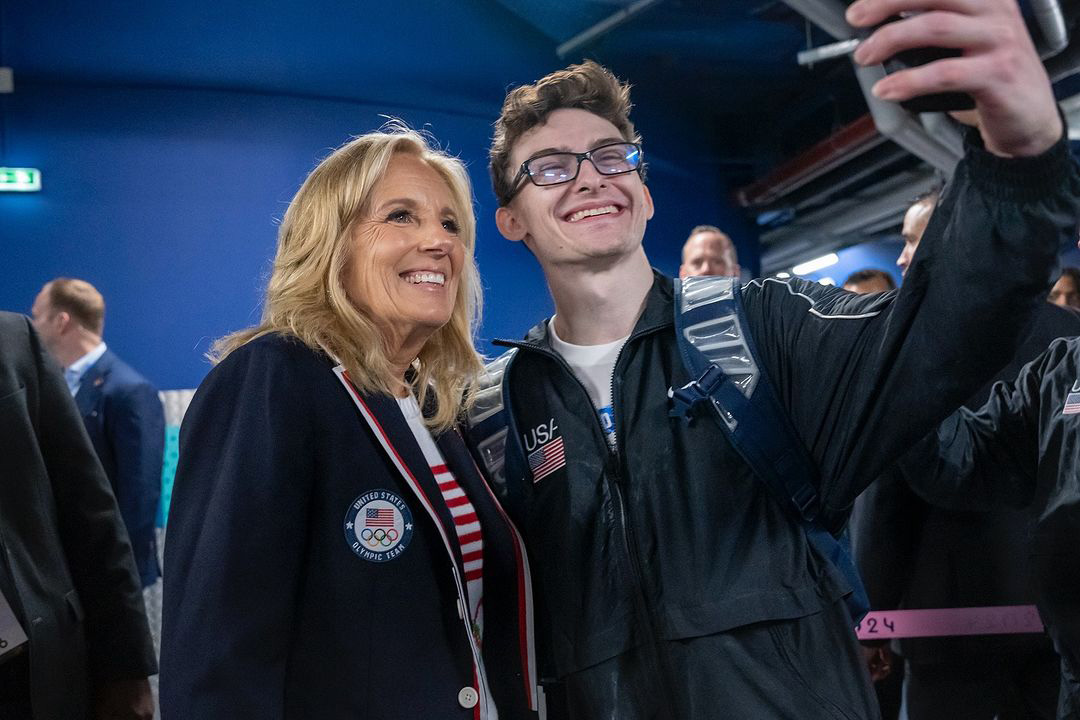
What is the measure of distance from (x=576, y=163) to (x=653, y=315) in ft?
1.38

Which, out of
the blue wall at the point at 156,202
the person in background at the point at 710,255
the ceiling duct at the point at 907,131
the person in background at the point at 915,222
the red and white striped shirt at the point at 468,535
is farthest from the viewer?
the ceiling duct at the point at 907,131

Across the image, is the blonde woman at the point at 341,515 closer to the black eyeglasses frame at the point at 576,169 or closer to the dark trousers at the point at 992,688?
the black eyeglasses frame at the point at 576,169

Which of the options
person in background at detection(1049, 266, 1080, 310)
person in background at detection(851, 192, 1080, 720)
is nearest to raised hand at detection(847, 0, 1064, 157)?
person in background at detection(851, 192, 1080, 720)

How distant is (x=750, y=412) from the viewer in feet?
5.37

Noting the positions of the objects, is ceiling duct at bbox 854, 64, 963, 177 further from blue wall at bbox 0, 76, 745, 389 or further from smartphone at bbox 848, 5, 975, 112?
smartphone at bbox 848, 5, 975, 112

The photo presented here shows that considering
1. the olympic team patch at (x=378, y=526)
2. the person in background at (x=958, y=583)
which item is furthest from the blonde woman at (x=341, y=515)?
the person in background at (x=958, y=583)

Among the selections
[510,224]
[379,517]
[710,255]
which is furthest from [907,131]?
[379,517]

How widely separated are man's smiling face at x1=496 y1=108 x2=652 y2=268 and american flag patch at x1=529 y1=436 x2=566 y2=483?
0.39 meters

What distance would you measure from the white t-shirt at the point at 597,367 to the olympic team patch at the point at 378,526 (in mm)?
396

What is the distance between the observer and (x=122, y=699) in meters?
2.04

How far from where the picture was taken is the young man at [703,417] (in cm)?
118

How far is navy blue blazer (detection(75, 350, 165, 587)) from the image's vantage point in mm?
4566

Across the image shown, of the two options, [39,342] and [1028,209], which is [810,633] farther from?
[39,342]

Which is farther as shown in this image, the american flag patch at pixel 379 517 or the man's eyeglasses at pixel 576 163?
the man's eyeglasses at pixel 576 163
